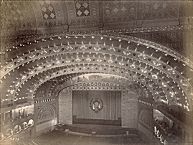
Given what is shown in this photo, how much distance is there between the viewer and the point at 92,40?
13.7m

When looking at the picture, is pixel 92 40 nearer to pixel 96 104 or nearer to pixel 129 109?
pixel 129 109

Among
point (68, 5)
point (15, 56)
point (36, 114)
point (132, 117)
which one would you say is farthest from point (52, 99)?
point (68, 5)

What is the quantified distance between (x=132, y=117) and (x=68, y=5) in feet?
42.3

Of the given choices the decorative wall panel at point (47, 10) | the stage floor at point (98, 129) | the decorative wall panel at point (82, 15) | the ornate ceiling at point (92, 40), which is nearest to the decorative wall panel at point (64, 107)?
the stage floor at point (98, 129)

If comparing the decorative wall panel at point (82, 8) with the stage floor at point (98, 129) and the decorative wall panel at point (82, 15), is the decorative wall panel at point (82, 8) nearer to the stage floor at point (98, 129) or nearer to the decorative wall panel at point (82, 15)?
the decorative wall panel at point (82, 15)

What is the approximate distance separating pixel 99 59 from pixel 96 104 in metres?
9.64

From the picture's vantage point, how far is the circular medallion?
25.0 meters

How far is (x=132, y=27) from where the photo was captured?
1409 cm

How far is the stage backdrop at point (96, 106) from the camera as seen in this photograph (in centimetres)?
2438

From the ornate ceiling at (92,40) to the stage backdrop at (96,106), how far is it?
7.50 m

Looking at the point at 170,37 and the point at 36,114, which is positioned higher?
the point at 170,37

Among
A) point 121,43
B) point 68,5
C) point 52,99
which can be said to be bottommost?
point 52,99

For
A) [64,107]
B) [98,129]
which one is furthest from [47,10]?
[64,107]

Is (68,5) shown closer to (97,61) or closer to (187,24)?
(97,61)
